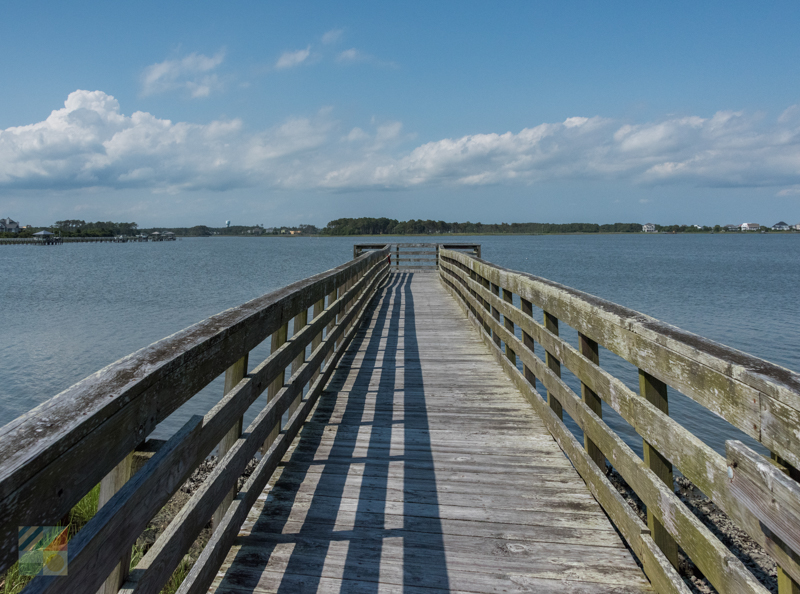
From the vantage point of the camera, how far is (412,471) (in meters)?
3.23

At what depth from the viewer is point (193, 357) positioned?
71.4 inches

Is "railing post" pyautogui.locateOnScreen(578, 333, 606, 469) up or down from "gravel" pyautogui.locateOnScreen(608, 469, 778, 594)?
up

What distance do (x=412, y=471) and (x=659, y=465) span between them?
161cm

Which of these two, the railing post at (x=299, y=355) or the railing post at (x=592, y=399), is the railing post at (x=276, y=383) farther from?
the railing post at (x=592, y=399)

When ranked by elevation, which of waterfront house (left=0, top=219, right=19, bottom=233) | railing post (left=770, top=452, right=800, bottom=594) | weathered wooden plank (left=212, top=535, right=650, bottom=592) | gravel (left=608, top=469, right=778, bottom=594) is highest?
waterfront house (left=0, top=219, right=19, bottom=233)

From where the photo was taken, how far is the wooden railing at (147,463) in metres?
1.04

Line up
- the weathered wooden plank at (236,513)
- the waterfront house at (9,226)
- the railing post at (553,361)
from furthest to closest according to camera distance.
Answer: the waterfront house at (9,226)
the railing post at (553,361)
the weathered wooden plank at (236,513)

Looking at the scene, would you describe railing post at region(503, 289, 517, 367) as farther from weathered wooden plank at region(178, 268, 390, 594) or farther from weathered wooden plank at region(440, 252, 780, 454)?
weathered wooden plank at region(178, 268, 390, 594)

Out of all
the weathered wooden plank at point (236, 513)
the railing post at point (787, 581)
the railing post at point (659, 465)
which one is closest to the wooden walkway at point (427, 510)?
the weathered wooden plank at point (236, 513)

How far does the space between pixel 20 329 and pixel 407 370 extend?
19.2m

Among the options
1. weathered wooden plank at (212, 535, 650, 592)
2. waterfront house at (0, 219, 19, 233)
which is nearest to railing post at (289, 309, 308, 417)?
weathered wooden plank at (212, 535, 650, 592)

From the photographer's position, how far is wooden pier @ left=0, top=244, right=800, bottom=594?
1273 mm

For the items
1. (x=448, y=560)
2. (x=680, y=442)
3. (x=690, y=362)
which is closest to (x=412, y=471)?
(x=448, y=560)

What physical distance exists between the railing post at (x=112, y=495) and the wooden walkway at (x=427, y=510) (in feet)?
2.52
